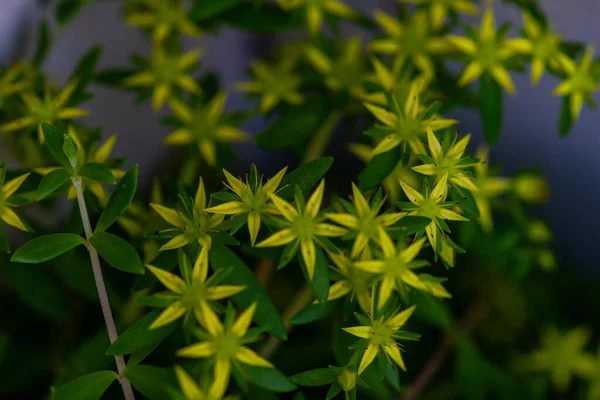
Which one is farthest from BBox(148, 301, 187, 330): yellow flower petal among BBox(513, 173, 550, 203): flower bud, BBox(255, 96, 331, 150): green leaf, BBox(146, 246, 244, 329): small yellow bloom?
BBox(513, 173, 550, 203): flower bud

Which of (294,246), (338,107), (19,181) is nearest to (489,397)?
(338,107)

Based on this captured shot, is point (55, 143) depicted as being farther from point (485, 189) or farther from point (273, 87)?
point (485, 189)

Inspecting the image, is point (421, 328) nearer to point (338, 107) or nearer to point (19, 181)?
point (338, 107)

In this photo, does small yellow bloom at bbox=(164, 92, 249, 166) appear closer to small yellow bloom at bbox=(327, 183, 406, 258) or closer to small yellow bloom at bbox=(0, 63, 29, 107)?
small yellow bloom at bbox=(0, 63, 29, 107)

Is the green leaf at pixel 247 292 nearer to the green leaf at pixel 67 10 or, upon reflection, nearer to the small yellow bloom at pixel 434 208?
the small yellow bloom at pixel 434 208

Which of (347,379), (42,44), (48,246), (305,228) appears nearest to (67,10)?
(42,44)

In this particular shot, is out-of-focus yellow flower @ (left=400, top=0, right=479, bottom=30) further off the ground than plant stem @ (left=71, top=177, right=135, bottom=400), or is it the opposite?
out-of-focus yellow flower @ (left=400, top=0, right=479, bottom=30)
